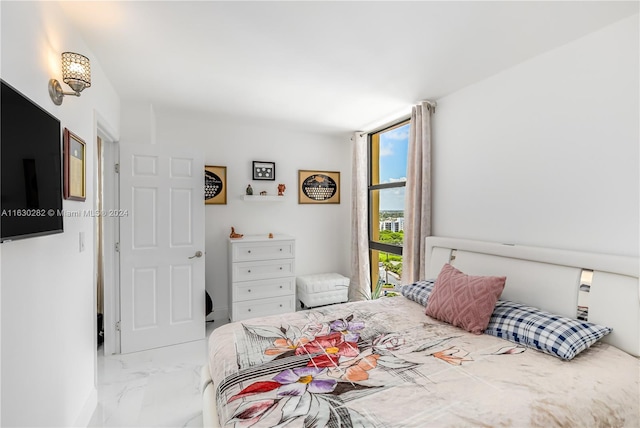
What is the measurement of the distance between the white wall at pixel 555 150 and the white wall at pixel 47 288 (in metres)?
2.86

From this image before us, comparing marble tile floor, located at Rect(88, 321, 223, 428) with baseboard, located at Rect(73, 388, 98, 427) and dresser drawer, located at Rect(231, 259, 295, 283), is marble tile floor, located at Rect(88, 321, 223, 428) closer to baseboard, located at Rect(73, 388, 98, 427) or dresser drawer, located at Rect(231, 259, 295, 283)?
baseboard, located at Rect(73, 388, 98, 427)

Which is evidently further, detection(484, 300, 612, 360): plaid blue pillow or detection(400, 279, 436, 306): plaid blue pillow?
detection(400, 279, 436, 306): plaid blue pillow

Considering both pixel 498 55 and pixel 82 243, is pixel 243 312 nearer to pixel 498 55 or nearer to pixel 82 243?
pixel 82 243

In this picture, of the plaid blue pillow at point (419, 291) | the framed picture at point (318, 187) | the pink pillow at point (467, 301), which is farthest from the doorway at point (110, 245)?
the pink pillow at point (467, 301)

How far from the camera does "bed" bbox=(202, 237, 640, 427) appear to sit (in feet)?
3.65

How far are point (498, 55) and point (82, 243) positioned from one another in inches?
119

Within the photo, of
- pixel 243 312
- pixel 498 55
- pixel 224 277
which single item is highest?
pixel 498 55

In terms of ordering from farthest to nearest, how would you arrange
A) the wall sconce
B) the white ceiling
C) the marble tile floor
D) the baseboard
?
1. the marble tile floor
2. the baseboard
3. the white ceiling
4. the wall sconce

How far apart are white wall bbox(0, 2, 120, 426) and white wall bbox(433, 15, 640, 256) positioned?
2.86 metres

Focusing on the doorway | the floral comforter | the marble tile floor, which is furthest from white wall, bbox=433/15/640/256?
the doorway

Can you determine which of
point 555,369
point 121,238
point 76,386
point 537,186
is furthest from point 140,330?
point 537,186

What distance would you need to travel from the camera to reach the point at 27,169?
1.13 m

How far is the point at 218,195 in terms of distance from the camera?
12.0ft

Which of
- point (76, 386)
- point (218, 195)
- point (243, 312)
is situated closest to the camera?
point (76, 386)
